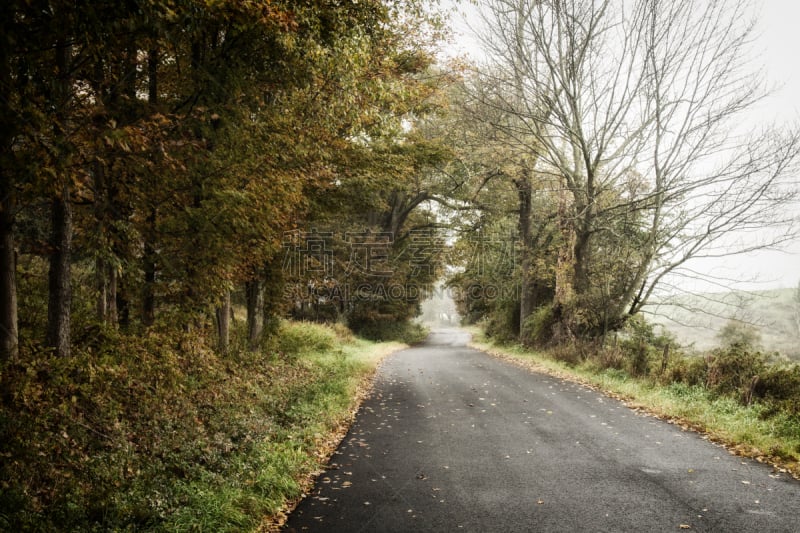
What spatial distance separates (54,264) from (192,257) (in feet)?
7.62

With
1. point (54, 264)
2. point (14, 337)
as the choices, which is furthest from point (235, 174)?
point (14, 337)

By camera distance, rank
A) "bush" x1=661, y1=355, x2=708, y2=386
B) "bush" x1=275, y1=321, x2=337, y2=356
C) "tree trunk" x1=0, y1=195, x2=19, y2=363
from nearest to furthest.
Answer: "tree trunk" x1=0, y1=195, x2=19, y2=363, "bush" x1=661, y1=355, x2=708, y2=386, "bush" x1=275, y1=321, x2=337, y2=356

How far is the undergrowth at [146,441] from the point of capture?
389cm

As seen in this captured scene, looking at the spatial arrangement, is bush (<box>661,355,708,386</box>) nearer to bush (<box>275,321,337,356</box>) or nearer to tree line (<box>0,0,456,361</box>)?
tree line (<box>0,0,456,361</box>)

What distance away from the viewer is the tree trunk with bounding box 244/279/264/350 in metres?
13.0

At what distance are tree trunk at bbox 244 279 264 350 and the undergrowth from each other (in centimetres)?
435

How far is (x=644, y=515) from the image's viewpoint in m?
4.57

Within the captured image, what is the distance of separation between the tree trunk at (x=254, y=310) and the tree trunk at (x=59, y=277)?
280 inches

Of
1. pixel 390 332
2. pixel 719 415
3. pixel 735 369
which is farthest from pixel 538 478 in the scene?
pixel 390 332

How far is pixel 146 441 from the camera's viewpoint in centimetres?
519

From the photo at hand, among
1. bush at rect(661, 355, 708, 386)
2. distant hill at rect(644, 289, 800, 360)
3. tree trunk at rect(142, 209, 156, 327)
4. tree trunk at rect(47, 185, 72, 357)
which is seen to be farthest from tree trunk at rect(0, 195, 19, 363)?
distant hill at rect(644, 289, 800, 360)

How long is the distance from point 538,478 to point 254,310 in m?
9.69

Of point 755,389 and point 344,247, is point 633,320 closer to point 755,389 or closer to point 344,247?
point 755,389

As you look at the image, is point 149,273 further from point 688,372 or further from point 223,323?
point 688,372
